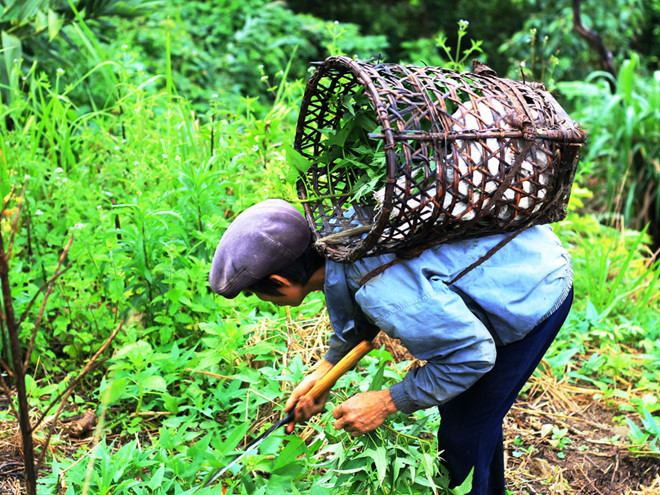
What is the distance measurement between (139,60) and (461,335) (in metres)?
4.13

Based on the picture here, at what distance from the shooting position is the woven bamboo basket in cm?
147

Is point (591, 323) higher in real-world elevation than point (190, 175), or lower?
lower

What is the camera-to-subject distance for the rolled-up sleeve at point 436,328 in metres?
1.51

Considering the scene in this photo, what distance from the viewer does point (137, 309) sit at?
101 inches

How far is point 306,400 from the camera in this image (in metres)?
1.94

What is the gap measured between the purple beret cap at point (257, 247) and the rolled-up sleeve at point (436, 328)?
0.24 metres

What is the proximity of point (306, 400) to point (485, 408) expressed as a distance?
0.53 meters

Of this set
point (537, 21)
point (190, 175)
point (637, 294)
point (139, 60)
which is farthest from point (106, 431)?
point (537, 21)

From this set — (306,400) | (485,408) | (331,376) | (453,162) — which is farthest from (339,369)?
(453,162)

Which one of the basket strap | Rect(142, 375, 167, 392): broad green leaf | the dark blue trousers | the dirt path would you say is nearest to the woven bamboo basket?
the basket strap

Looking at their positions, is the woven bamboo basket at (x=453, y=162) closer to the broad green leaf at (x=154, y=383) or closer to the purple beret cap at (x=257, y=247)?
the purple beret cap at (x=257, y=247)

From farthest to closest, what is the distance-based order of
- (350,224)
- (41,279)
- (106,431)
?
(41,279) < (106,431) < (350,224)

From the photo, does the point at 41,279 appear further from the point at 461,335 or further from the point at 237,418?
the point at 461,335

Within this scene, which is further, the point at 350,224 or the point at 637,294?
the point at 637,294
